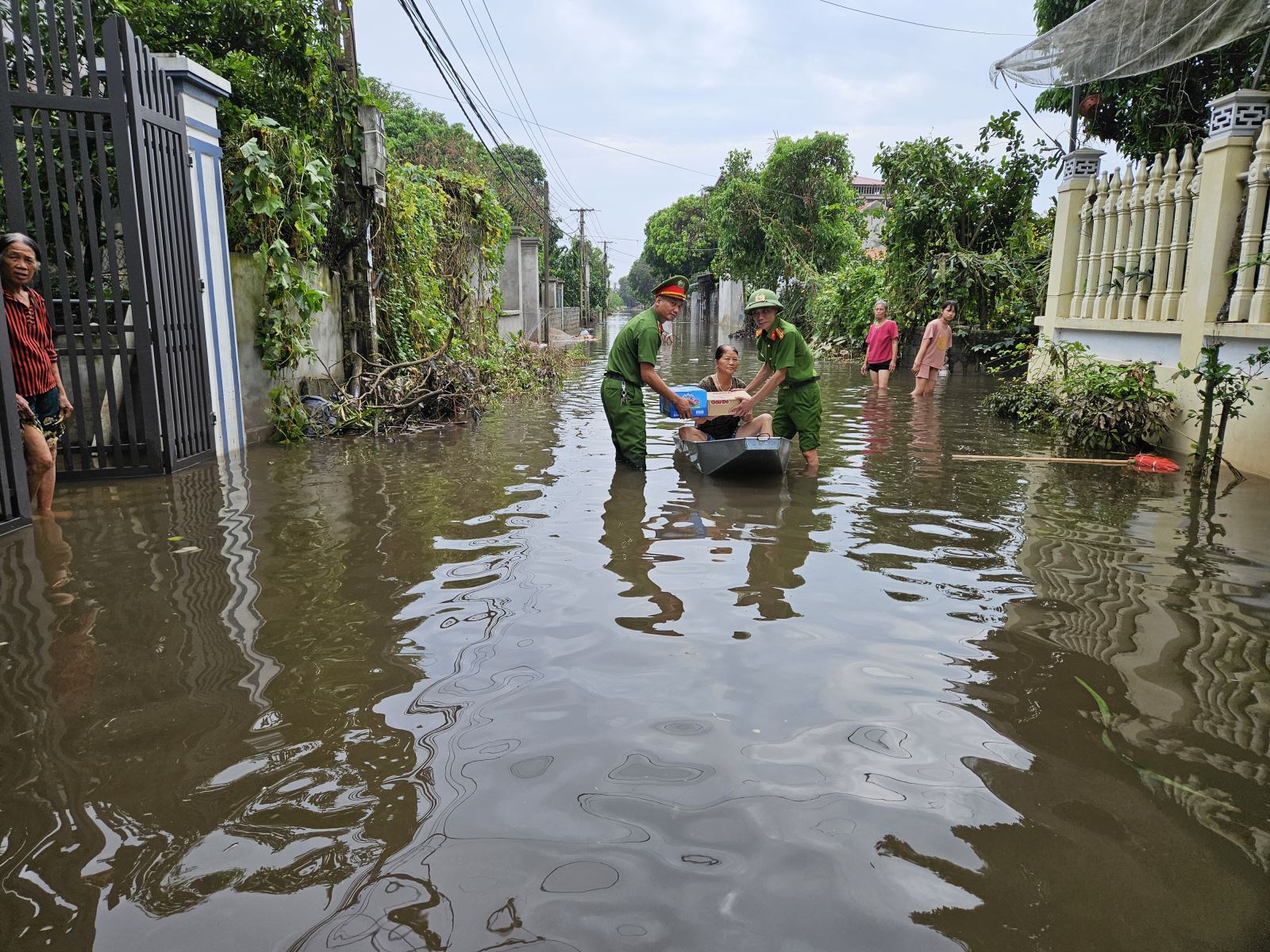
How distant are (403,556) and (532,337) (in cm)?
2322

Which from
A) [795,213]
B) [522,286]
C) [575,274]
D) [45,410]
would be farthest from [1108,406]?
[575,274]

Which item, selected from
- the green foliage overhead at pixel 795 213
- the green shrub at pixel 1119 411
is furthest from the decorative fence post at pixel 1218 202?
the green foliage overhead at pixel 795 213

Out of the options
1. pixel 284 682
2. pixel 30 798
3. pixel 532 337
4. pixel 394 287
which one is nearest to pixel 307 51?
pixel 394 287

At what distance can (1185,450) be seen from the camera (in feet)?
28.7

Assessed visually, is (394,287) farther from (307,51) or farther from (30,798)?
(30,798)

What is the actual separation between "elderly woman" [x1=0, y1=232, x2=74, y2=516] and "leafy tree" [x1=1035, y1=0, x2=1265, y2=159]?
1439 cm

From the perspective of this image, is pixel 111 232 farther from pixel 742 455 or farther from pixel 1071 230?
pixel 1071 230

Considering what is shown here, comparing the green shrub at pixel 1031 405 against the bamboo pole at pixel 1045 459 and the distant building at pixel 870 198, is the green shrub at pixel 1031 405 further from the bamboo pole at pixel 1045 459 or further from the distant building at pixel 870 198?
the distant building at pixel 870 198

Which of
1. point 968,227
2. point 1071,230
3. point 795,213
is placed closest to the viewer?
point 1071,230

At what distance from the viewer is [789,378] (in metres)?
8.38

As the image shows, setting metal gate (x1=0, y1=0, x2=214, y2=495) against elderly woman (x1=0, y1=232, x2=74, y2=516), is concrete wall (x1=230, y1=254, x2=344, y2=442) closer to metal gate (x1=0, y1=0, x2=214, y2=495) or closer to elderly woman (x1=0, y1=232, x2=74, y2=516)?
metal gate (x1=0, y1=0, x2=214, y2=495)

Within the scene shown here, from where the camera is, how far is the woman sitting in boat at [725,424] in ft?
27.0

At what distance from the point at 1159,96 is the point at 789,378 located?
10610mm

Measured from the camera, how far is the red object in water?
8031 mm
